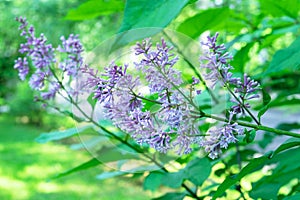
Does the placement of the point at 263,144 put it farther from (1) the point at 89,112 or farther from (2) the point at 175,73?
(2) the point at 175,73

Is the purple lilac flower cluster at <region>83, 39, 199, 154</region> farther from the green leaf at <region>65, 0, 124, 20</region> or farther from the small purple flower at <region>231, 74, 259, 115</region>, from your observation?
the green leaf at <region>65, 0, 124, 20</region>

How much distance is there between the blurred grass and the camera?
19.5ft

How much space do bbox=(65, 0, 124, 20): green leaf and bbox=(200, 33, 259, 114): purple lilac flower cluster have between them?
0.57m

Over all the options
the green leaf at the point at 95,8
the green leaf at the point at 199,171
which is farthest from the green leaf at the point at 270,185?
the green leaf at the point at 95,8

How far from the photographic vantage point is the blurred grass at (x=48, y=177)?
5943mm

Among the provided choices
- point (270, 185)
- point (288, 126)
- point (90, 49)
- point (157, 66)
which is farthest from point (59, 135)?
point (90, 49)

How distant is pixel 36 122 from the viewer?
13383mm

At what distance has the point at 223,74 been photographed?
0.52 m

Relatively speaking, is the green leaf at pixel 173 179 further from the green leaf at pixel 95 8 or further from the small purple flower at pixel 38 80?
the green leaf at pixel 95 8

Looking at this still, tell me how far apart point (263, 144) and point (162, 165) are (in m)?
0.61

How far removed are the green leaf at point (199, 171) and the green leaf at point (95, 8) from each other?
0.43 metres

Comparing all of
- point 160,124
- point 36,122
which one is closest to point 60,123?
point 36,122

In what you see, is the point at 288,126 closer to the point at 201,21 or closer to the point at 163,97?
the point at 201,21

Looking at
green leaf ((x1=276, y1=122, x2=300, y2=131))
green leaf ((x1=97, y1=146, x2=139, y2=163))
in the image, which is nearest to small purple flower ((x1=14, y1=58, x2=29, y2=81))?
green leaf ((x1=97, y1=146, x2=139, y2=163))
